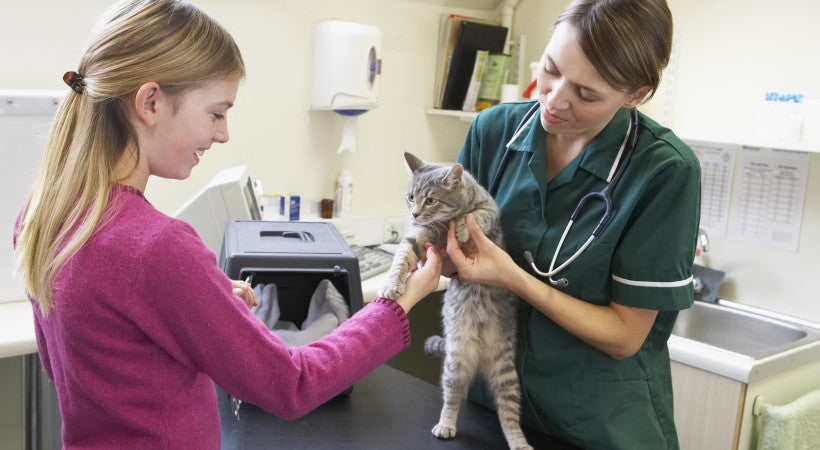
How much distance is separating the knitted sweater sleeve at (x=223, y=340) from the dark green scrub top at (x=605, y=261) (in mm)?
455

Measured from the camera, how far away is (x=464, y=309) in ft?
4.97

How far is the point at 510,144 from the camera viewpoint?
4.67ft

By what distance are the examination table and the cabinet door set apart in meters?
1.06

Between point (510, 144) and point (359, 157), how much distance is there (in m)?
1.76

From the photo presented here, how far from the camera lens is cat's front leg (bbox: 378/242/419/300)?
1190 mm

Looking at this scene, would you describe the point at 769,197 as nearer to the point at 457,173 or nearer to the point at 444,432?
the point at 457,173

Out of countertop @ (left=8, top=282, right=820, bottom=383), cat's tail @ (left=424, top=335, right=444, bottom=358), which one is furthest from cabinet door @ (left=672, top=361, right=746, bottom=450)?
cat's tail @ (left=424, top=335, right=444, bottom=358)

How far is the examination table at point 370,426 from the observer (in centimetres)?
130

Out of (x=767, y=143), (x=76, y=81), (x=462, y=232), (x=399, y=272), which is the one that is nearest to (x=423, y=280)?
(x=399, y=272)

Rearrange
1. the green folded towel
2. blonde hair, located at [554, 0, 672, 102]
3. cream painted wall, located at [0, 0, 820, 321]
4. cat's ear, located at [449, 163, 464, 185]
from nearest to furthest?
blonde hair, located at [554, 0, 672, 102], cat's ear, located at [449, 163, 464, 185], the green folded towel, cream painted wall, located at [0, 0, 820, 321]

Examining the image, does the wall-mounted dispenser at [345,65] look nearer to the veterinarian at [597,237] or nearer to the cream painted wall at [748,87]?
the cream painted wall at [748,87]

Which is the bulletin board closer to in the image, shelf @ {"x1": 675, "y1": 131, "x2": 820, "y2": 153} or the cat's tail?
the cat's tail

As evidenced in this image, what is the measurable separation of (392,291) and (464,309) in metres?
0.36

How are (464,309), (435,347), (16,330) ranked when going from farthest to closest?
(16,330)
(435,347)
(464,309)
